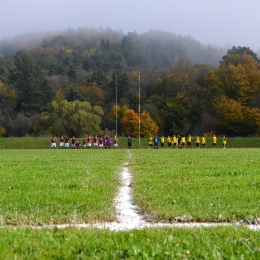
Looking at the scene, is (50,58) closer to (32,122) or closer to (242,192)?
(32,122)

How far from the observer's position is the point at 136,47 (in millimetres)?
139875

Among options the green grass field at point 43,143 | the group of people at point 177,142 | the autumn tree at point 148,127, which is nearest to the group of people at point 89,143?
the green grass field at point 43,143

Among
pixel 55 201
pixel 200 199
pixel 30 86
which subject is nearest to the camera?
pixel 55 201

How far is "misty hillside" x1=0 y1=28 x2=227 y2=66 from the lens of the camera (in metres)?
128

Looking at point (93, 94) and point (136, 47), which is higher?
point (136, 47)

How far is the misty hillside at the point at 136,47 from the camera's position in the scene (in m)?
128

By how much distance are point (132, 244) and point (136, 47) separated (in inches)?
5507

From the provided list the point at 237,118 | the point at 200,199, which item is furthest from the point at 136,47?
the point at 200,199

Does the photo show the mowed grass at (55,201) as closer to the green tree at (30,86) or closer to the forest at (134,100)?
the forest at (134,100)

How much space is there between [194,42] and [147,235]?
16655cm

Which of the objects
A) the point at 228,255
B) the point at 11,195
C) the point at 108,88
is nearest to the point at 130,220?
the point at 228,255

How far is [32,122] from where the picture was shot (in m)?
79.2

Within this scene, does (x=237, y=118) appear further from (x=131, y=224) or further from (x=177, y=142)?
(x=131, y=224)

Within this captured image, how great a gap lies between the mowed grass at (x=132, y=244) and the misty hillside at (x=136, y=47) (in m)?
112
